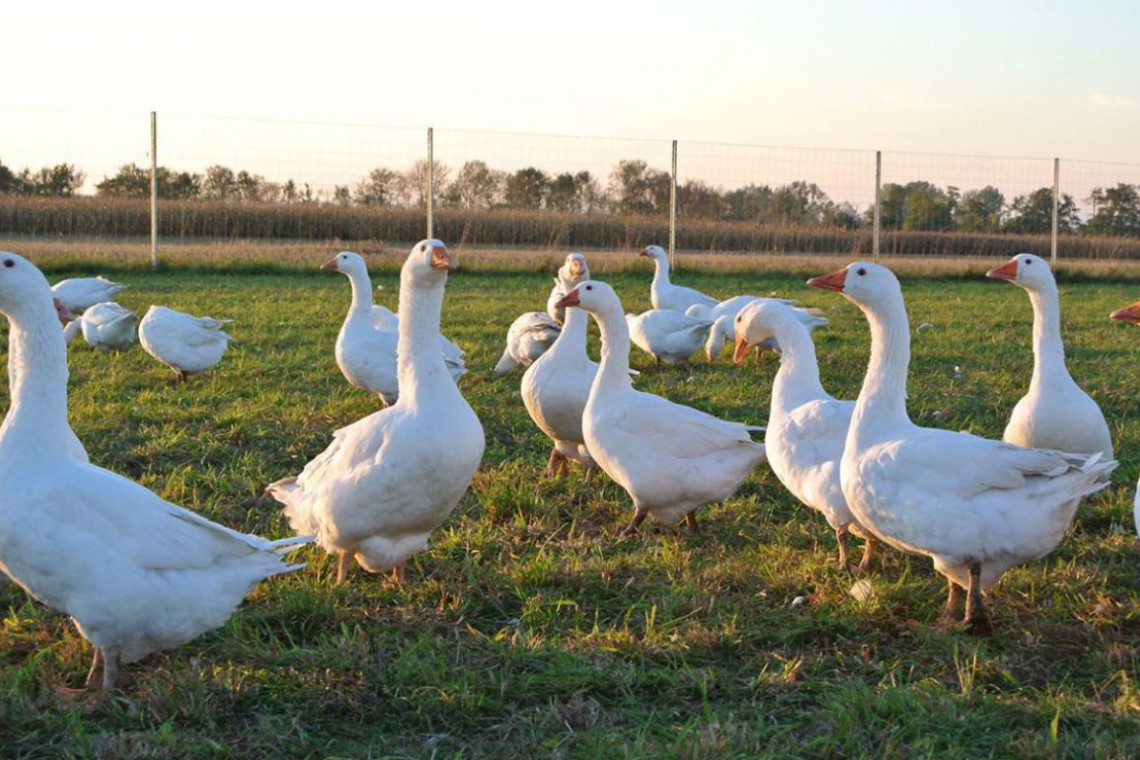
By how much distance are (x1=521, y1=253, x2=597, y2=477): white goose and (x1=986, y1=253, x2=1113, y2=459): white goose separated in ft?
7.26

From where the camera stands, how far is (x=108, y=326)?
9.43 m

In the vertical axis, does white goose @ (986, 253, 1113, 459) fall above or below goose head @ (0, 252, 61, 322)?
below

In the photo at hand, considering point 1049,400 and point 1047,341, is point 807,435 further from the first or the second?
point 1047,341

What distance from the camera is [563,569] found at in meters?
4.35

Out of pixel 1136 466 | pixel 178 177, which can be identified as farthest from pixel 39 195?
pixel 1136 466

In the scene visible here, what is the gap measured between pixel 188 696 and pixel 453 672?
0.77m

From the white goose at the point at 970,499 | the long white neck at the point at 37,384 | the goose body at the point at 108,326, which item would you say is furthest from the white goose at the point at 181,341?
the white goose at the point at 970,499

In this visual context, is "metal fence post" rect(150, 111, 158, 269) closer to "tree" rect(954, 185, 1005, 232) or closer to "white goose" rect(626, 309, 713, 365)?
"white goose" rect(626, 309, 713, 365)

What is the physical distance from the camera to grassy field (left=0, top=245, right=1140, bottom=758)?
119 inches

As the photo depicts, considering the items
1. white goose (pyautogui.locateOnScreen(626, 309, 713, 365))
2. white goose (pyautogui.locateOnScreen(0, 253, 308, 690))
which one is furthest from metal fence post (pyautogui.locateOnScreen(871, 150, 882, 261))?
white goose (pyautogui.locateOnScreen(0, 253, 308, 690))

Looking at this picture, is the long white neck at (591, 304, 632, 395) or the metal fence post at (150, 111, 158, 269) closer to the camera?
the long white neck at (591, 304, 632, 395)

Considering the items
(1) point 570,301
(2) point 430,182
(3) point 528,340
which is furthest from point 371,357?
(2) point 430,182

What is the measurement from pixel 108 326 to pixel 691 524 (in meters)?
6.24

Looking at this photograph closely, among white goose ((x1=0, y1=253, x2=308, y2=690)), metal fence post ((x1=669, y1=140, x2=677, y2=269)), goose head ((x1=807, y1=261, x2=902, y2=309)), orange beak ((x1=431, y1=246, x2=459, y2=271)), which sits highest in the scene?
metal fence post ((x1=669, y1=140, x2=677, y2=269))
